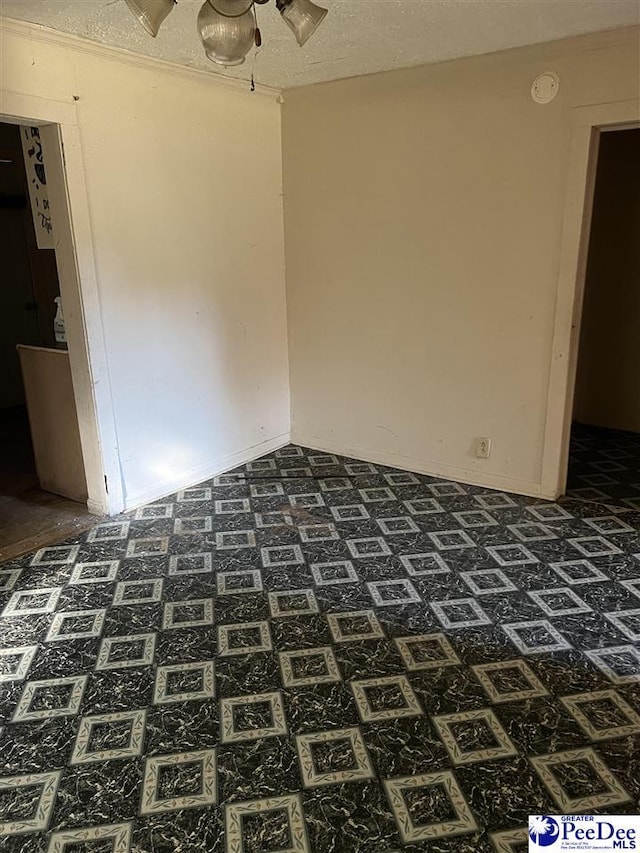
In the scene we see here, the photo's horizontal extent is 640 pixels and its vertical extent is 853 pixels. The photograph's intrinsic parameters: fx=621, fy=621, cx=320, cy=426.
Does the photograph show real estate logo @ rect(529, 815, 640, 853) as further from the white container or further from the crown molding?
the crown molding

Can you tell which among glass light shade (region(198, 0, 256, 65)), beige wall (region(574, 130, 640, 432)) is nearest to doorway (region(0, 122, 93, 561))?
glass light shade (region(198, 0, 256, 65))

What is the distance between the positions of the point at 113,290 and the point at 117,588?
145 centimetres

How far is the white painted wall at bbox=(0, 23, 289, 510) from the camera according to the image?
293cm

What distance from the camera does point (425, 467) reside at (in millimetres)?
3830

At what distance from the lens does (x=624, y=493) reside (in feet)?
11.2

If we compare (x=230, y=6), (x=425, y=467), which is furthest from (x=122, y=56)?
(x=425, y=467)

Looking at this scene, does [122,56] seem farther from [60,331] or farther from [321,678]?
[321,678]

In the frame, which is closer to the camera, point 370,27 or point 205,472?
point 370,27

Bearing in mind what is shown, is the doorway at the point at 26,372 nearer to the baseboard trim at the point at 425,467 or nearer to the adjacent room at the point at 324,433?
the adjacent room at the point at 324,433

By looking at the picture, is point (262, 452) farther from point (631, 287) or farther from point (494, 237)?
point (631, 287)

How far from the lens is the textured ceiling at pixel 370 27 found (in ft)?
7.86

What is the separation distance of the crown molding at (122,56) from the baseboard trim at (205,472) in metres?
2.13

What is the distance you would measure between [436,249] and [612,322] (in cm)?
168

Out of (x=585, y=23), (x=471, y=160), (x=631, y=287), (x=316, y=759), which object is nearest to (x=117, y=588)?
(x=316, y=759)
